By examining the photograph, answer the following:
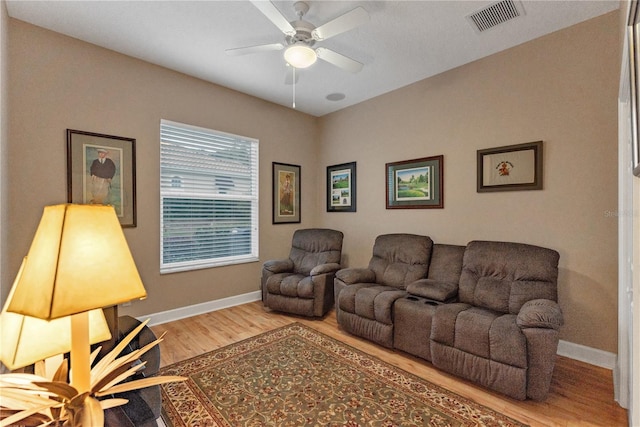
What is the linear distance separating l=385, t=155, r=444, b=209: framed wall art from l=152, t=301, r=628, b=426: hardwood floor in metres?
1.77

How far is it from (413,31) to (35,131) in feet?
11.7

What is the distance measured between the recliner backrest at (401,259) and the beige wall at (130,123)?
5.75 ft

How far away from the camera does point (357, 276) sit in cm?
331

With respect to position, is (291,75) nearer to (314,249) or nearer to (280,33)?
(280,33)

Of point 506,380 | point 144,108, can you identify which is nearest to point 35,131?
point 144,108

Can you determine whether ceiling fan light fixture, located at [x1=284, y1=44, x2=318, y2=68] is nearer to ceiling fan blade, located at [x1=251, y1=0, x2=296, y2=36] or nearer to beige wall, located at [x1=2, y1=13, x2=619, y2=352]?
ceiling fan blade, located at [x1=251, y1=0, x2=296, y2=36]

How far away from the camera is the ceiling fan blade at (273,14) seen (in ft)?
6.13

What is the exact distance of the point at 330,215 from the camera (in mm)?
4867

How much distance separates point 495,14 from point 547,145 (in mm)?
1271

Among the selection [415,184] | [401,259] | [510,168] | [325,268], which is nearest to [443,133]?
[415,184]

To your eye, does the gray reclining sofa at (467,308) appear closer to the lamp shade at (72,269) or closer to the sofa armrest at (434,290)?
the sofa armrest at (434,290)

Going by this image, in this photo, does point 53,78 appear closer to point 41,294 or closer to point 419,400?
point 41,294

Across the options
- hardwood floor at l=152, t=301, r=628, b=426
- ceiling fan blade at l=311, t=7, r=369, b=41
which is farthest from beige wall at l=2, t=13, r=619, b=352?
ceiling fan blade at l=311, t=7, r=369, b=41

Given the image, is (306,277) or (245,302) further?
(245,302)
